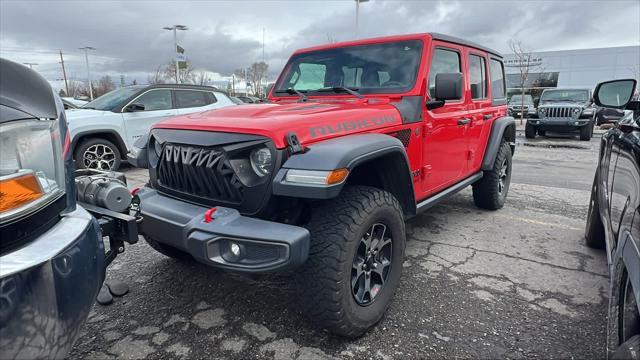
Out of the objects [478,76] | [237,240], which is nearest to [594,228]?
[478,76]

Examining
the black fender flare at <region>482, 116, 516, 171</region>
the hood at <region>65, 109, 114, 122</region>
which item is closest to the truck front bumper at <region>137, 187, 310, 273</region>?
the black fender flare at <region>482, 116, 516, 171</region>

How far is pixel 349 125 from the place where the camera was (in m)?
2.50

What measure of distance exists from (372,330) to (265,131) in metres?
1.36

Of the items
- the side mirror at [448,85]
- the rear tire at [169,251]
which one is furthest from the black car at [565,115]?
the rear tire at [169,251]

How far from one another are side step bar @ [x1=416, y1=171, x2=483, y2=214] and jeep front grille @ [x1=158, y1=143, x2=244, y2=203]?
1511mm

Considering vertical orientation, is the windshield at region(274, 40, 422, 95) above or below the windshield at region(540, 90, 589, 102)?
above

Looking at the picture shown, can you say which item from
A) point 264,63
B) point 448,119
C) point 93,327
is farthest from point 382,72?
point 264,63

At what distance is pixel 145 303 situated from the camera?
2.69 m

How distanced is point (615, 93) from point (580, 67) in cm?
Answer: 4519

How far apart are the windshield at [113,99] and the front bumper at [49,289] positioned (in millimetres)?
6386

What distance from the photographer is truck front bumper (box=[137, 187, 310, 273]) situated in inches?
73.0

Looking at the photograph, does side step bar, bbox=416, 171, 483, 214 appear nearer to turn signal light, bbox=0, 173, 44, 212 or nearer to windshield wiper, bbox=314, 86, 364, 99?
windshield wiper, bbox=314, 86, 364, 99

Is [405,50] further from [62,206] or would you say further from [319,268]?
[62,206]

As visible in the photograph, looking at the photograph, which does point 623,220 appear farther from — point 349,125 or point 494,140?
point 494,140
